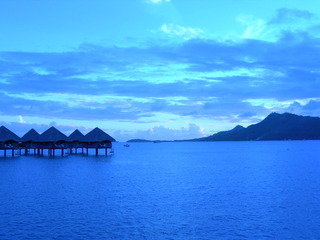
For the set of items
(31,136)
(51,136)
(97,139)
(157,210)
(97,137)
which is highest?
(31,136)

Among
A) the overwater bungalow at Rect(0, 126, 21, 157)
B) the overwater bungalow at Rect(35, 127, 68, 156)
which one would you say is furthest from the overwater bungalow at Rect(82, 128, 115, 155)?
the overwater bungalow at Rect(0, 126, 21, 157)

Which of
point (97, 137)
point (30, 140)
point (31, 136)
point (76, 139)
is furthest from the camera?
point (76, 139)

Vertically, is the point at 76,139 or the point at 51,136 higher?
the point at 51,136

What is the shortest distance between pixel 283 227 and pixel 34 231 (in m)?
14.2

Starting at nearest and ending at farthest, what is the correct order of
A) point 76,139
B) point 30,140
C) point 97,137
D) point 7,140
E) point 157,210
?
point 157,210, point 7,140, point 97,137, point 30,140, point 76,139

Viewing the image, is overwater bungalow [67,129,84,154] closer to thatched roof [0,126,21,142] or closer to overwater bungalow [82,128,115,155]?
overwater bungalow [82,128,115,155]

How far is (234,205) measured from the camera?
26.1 meters

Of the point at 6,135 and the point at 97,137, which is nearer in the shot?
the point at 6,135

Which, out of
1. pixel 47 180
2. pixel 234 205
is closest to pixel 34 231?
pixel 234 205

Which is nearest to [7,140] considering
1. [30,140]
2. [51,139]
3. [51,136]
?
[30,140]

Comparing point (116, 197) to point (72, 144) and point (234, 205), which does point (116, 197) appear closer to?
point (234, 205)

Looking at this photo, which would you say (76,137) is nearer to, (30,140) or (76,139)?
(76,139)

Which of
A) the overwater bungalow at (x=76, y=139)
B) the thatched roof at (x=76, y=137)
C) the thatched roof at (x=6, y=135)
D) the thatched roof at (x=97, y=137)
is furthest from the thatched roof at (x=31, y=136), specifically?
the thatched roof at (x=97, y=137)

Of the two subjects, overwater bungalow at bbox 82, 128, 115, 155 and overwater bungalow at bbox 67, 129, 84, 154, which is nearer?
overwater bungalow at bbox 82, 128, 115, 155
